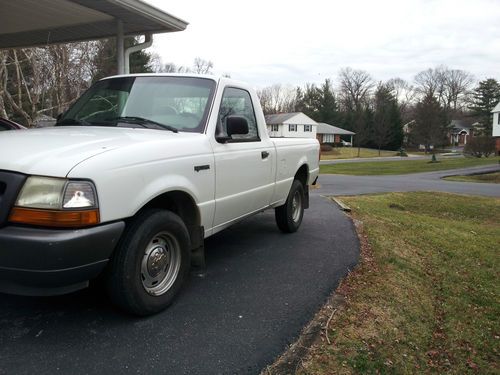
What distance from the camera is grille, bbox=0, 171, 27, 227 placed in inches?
110

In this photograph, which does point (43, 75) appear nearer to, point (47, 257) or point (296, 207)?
point (296, 207)

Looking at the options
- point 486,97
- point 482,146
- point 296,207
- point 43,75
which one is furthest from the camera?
point 486,97

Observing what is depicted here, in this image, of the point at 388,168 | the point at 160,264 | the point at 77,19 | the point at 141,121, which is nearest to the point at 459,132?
the point at 388,168

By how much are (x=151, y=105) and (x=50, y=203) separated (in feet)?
6.17

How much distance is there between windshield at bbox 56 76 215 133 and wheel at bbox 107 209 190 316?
1.01 metres

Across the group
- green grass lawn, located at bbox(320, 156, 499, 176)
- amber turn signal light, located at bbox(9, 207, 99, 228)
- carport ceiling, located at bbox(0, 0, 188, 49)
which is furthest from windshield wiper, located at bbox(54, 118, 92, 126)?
green grass lawn, located at bbox(320, 156, 499, 176)

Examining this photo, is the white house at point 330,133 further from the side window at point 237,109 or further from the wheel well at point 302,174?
the side window at point 237,109

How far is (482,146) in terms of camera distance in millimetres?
51531

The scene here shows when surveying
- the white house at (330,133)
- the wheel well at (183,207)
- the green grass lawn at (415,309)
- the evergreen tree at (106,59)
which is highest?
the evergreen tree at (106,59)

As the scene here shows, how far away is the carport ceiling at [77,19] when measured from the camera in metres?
7.56

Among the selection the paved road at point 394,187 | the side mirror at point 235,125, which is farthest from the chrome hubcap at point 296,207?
the paved road at point 394,187

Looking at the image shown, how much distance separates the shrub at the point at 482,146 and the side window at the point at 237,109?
53.0 metres

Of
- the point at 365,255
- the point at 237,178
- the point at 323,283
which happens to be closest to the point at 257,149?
the point at 237,178

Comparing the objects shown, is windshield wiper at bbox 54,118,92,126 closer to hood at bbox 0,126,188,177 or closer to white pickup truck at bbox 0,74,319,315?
white pickup truck at bbox 0,74,319,315
